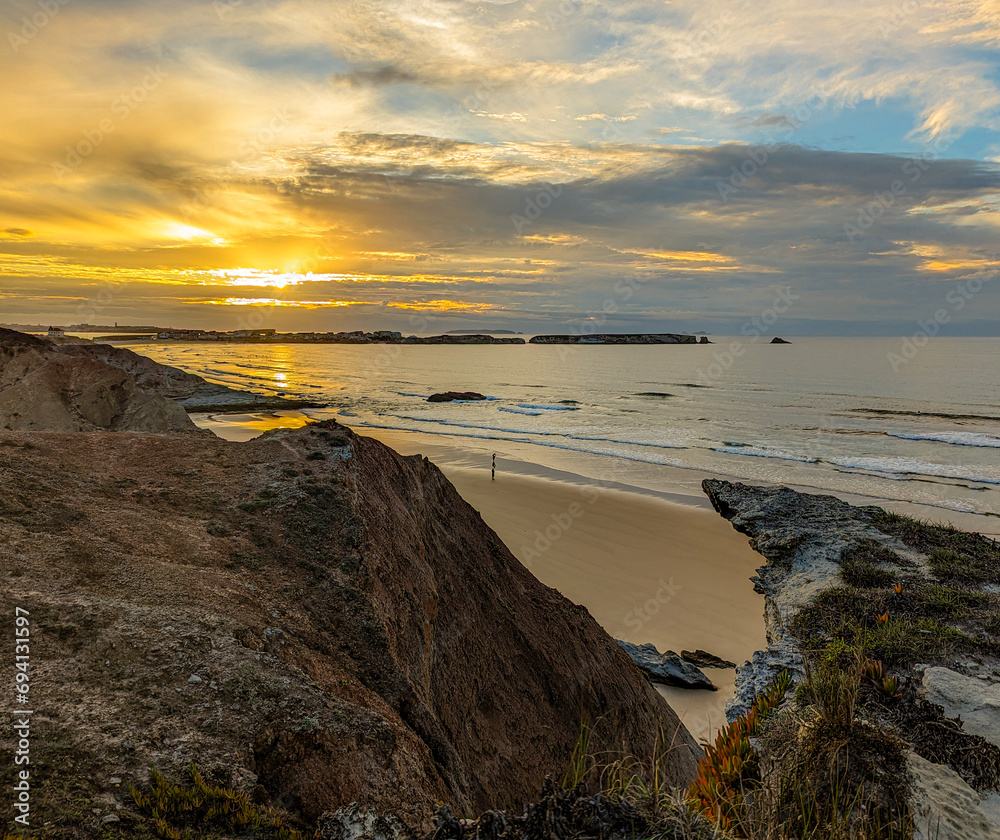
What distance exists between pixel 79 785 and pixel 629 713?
4.71 meters

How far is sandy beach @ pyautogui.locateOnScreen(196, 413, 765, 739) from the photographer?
10.4 m

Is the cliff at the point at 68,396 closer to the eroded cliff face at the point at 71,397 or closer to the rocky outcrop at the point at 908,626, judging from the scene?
the eroded cliff face at the point at 71,397

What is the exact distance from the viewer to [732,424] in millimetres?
39375

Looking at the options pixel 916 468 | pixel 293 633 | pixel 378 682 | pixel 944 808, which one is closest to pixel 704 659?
pixel 944 808

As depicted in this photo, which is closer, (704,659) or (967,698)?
(967,698)

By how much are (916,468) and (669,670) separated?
79.1 ft

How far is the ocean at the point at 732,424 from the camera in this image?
23812 mm

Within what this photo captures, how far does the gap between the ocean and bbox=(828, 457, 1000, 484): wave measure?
8 cm

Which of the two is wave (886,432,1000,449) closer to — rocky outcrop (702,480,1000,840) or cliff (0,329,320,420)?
rocky outcrop (702,480,1000,840)

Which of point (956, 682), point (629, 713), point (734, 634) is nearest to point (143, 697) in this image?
point (629, 713)

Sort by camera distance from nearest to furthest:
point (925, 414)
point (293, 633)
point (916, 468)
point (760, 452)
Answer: point (293, 633) → point (916, 468) → point (760, 452) → point (925, 414)

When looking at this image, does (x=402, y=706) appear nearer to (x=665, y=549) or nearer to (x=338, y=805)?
(x=338, y=805)

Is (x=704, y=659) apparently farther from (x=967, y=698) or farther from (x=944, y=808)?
(x=944, y=808)

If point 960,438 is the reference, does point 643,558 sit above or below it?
below
